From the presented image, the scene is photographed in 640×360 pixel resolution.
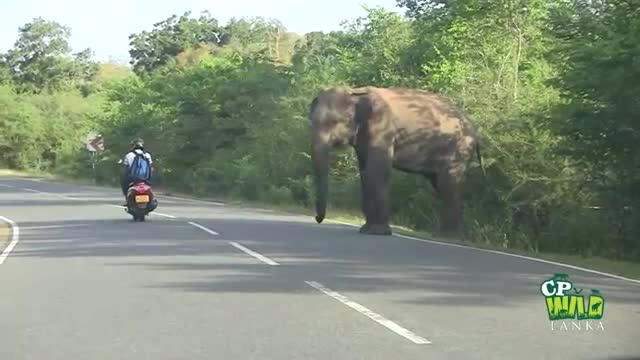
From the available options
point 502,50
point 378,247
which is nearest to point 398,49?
point 502,50

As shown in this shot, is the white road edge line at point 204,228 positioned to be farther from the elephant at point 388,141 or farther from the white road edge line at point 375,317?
the white road edge line at point 375,317

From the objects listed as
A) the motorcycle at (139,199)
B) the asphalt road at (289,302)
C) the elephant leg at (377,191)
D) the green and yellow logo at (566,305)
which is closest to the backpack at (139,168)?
the motorcycle at (139,199)

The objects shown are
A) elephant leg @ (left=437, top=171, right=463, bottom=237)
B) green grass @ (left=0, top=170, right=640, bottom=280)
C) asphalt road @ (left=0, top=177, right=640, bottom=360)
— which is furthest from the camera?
elephant leg @ (left=437, top=171, right=463, bottom=237)

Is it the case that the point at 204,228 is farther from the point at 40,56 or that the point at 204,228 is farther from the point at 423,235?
the point at 40,56

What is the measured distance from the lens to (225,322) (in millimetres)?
9648

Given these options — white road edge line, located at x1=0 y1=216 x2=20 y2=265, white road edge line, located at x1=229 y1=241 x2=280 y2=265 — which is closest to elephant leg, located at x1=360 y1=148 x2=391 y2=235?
white road edge line, located at x1=229 y1=241 x2=280 y2=265

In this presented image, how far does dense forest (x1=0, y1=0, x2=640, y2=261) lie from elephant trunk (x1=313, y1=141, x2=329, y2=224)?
4.42m

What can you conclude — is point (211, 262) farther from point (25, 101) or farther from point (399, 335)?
point (25, 101)

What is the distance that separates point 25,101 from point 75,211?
197 feet

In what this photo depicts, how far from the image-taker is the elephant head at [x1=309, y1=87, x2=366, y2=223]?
2023cm

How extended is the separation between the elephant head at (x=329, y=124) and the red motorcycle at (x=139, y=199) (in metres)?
5.47

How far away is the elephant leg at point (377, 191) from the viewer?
2016 centimetres

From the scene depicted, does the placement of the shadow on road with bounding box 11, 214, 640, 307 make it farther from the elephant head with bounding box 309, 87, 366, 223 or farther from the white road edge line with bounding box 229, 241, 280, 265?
the elephant head with bounding box 309, 87, 366, 223

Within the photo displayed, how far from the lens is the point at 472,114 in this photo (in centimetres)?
2691
